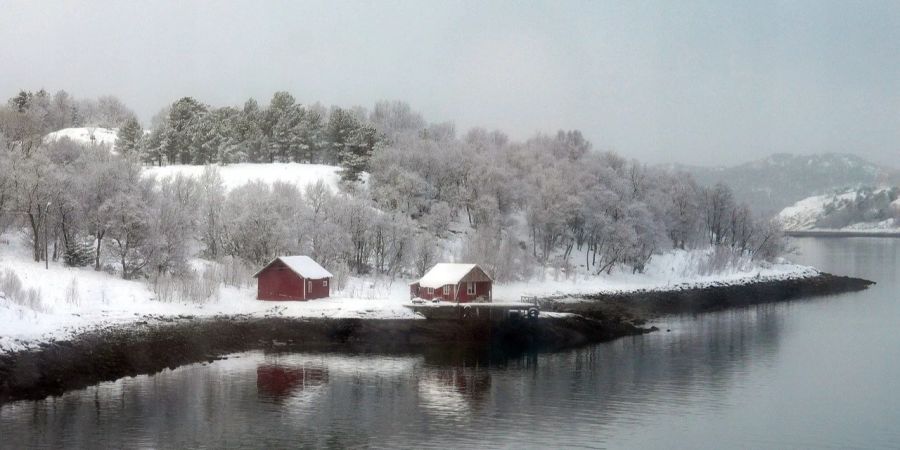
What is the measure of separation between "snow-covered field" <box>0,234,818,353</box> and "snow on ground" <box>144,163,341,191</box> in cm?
2783

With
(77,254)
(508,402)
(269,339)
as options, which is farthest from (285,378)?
(77,254)

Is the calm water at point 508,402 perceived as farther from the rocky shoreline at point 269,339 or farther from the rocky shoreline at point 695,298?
the rocky shoreline at point 695,298

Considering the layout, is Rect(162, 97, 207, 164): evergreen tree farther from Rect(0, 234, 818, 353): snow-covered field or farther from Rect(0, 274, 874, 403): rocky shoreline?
Rect(0, 274, 874, 403): rocky shoreline

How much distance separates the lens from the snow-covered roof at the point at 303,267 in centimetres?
6456

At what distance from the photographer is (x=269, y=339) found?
57469 mm

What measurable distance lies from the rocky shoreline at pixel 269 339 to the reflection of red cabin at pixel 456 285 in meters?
5.55

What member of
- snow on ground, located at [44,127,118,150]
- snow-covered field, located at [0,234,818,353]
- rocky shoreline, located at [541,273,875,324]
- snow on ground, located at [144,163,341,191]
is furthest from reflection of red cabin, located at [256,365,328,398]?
snow on ground, located at [44,127,118,150]

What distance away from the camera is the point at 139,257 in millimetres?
66312

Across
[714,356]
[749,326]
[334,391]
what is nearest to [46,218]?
[334,391]

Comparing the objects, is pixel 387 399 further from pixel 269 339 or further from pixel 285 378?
pixel 269 339

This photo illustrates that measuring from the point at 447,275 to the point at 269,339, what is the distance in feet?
52.0

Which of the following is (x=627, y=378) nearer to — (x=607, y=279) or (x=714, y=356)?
(x=714, y=356)

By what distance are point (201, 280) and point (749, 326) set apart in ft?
153

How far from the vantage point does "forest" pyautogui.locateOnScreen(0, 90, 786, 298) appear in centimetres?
6681
